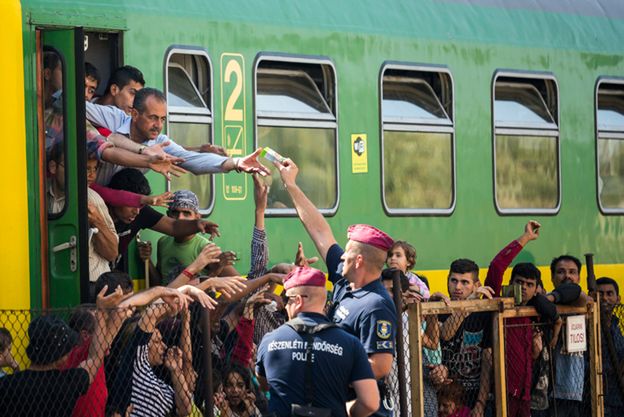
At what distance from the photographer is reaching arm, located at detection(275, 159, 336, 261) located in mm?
8633

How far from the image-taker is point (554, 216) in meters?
12.0

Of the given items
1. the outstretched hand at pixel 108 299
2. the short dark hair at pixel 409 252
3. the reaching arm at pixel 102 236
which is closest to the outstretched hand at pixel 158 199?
the reaching arm at pixel 102 236

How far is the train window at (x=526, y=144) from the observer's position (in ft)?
38.3

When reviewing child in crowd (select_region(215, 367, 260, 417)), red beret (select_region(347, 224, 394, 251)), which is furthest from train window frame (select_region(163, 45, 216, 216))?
red beret (select_region(347, 224, 394, 251))

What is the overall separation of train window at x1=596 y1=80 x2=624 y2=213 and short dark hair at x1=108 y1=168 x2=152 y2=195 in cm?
480

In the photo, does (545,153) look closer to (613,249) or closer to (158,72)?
(613,249)

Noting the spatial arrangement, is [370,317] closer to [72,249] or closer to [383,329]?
[383,329]

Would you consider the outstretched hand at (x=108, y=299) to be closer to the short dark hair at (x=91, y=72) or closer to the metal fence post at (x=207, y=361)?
the metal fence post at (x=207, y=361)

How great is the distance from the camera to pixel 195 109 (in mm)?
9695

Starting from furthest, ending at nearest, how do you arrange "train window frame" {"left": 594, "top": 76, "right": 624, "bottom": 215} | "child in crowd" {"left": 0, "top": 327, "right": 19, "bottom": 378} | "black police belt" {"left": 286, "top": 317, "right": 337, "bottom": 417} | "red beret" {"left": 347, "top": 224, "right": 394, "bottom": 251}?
"train window frame" {"left": 594, "top": 76, "right": 624, "bottom": 215} < "child in crowd" {"left": 0, "top": 327, "right": 19, "bottom": 378} < "red beret" {"left": 347, "top": 224, "right": 394, "bottom": 251} < "black police belt" {"left": 286, "top": 317, "right": 337, "bottom": 417}

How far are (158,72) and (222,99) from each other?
0.53 meters

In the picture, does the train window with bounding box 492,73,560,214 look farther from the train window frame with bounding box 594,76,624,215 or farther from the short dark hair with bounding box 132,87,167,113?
the short dark hair with bounding box 132,87,167,113

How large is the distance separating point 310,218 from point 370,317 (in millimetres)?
1280

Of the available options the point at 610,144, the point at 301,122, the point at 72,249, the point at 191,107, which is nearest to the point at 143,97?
the point at 191,107
